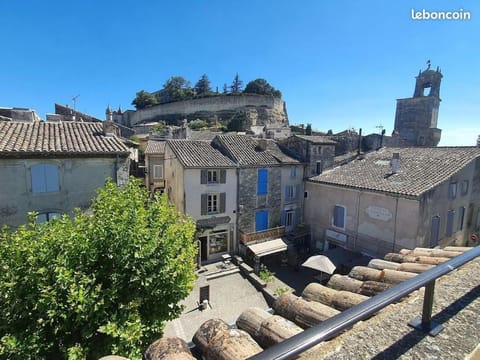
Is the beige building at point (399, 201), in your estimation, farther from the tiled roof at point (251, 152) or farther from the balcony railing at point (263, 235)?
the tiled roof at point (251, 152)

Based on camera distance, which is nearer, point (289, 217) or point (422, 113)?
point (289, 217)

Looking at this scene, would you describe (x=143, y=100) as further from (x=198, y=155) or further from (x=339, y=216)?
(x=339, y=216)

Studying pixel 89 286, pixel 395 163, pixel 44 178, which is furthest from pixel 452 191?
pixel 44 178

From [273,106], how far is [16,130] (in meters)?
68.3

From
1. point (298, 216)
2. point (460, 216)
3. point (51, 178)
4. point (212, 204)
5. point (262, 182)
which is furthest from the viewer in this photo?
point (298, 216)

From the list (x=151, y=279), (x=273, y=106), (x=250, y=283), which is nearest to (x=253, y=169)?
(x=250, y=283)

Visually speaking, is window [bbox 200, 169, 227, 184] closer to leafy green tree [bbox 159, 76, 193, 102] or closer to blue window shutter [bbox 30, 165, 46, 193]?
blue window shutter [bbox 30, 165, 46, 193]

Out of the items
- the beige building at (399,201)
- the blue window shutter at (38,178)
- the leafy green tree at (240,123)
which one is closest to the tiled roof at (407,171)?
the beige building at (399,201)

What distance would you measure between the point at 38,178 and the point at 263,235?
1463 centimetres

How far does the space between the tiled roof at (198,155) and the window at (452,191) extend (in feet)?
46.6

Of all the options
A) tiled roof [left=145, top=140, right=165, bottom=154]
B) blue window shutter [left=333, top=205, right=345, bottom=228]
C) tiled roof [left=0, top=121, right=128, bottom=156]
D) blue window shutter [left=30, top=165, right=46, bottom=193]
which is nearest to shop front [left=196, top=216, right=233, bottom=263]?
blue window shutter [left=333, top=205, right=345, bottom=228]

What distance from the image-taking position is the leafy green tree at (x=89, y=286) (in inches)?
191

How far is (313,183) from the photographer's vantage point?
65.7 ft

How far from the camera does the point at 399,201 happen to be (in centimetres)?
1435
